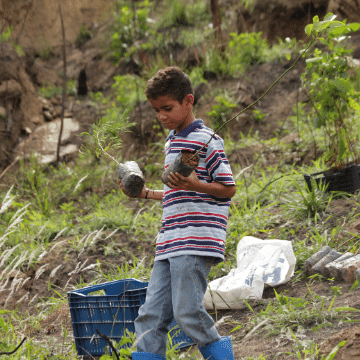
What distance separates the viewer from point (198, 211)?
1917 mm

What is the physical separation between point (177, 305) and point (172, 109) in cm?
88

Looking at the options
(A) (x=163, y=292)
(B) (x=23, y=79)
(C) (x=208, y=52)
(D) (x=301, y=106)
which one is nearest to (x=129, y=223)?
(A) (x=163, y=292)

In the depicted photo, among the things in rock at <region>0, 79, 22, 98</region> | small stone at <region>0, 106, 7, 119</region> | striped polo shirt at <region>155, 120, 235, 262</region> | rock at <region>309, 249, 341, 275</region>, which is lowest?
rock at <region>309, 249, 341, 275</region>

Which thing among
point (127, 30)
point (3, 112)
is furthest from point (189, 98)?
point (127, 30)

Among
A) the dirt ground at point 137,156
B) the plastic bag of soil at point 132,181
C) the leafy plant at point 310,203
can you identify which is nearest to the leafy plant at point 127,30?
the dirt ground at point 137,156

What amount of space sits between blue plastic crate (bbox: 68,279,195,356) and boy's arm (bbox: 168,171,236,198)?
850 mm

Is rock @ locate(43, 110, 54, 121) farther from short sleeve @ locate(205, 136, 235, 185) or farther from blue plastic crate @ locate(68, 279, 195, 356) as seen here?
short sleeve @ locate(205, 136, 235, 185)

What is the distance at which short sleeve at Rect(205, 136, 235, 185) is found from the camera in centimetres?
190

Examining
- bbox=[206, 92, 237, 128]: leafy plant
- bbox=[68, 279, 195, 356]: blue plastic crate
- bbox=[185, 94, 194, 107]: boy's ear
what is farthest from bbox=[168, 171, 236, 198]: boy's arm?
bbox=[206, 92, 237, 128]: leafy plant

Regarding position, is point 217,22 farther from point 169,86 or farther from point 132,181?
point 132,181

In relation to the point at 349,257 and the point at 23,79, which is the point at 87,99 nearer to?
the point at 23,79

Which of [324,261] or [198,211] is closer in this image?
[198,211]

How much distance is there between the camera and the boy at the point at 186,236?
1831 mm

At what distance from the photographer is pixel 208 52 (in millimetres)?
7340
